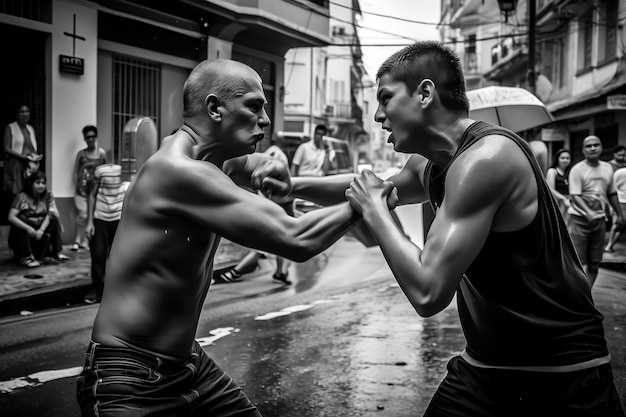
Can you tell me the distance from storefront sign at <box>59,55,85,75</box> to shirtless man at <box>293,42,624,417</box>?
9.87 m

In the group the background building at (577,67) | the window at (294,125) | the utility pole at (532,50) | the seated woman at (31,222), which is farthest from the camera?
the window at (294,125)

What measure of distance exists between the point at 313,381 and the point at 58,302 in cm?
385

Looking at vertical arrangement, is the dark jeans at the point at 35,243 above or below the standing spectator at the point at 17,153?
below

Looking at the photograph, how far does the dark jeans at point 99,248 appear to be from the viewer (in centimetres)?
789

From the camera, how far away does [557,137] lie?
21672 millimetres

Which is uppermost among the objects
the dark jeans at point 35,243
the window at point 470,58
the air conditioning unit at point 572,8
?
the window at point 470,58

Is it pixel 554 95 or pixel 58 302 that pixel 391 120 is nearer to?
pixel 58 302

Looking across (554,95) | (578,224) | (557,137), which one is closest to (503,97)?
(578,224)

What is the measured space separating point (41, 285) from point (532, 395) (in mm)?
6681

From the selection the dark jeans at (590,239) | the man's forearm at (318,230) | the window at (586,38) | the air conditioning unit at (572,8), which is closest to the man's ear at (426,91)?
the man's forearm at (318,230)

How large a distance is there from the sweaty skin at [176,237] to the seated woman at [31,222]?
7.16 meters

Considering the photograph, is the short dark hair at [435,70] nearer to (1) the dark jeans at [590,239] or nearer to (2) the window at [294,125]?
(1) the dark jeans at [590,239]

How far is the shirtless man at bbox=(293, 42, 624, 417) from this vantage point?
6.95ft

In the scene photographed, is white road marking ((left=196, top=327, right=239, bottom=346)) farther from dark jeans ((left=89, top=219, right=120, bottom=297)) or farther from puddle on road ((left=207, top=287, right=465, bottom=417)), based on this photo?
dark jeans ((left=89, top=219, right=120, bottom=297))
